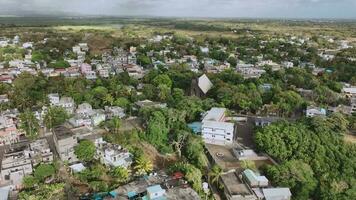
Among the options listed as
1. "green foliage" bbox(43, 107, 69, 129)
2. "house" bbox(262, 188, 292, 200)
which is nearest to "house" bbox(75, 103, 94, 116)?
"green foliage" bbox(43, 107, 69, 129)

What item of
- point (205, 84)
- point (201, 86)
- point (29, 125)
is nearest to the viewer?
point (29, 125)

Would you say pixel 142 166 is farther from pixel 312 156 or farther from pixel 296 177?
pixel 312 156

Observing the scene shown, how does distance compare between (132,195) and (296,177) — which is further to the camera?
(296,177)

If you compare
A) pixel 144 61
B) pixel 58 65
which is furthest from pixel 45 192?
pixel 144 61

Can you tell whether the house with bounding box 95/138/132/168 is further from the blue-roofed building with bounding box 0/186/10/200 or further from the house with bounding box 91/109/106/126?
the blue-roofed building with bounding box 0/186/10/200

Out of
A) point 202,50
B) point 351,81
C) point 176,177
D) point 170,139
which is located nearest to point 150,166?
point 176,177

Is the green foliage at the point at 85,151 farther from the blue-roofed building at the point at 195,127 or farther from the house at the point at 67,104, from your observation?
the house at the point at 67,104
